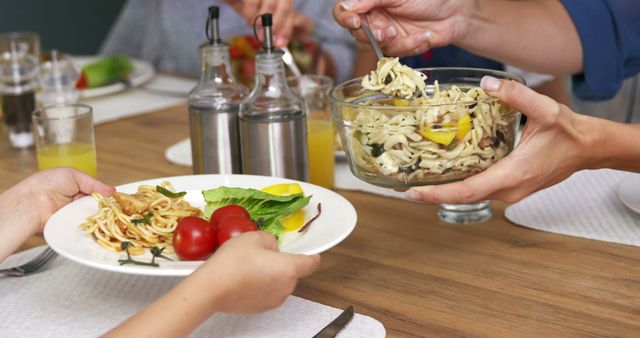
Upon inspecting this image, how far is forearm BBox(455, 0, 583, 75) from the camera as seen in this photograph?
1761 millimetres

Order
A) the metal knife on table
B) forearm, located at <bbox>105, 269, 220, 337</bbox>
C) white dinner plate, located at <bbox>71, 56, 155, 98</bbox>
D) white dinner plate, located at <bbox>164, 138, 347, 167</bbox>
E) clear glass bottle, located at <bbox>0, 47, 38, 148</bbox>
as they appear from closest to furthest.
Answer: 1. forearm, located at <bbox>105, 269, 220, 337</bbox>
2. the metal knife on table
3. white dinner plate, located at <bbox>164, 138, 347, 167</bbox>
4. clear glass bottle, located at <bbox>0, 47, 38, 148</bbox>
5. white dinner plate, located at <bbox>71, 56, 155, 98</bbox>

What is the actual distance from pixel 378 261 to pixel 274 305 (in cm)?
31

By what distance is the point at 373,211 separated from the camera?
1405mm

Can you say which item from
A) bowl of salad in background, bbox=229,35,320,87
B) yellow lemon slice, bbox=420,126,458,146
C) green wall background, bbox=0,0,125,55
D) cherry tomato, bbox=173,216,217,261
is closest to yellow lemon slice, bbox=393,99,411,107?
yellow lemon slice, bbox=420,126,458,146

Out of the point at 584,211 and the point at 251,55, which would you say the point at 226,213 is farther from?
the point at 251,55

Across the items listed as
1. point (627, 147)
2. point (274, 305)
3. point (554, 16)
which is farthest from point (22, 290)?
point (554, 16)

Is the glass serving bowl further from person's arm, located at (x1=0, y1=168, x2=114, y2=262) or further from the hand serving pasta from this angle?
person's arm, located at (x1=0, y1=168, x2=114, y2=262)

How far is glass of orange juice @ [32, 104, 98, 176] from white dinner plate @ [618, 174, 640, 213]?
0.99 m

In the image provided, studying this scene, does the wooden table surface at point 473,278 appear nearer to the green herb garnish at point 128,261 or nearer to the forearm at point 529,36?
the green herb garnish at point 128,261

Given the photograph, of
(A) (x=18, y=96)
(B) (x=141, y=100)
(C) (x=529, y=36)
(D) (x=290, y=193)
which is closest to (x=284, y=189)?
(D) (x=290, y=193)

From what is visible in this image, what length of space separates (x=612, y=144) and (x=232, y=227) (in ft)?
1.94

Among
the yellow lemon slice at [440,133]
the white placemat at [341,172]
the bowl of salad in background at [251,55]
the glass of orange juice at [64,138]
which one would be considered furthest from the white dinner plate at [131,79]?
the yellow lemon slice at [440,133]

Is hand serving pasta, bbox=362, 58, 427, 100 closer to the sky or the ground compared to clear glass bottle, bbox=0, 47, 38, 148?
closer to the sky

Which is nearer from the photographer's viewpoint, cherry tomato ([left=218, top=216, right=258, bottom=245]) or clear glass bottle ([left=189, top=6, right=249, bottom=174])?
cherry tomato ([left=218, top=216, right=258, bottom=245])
